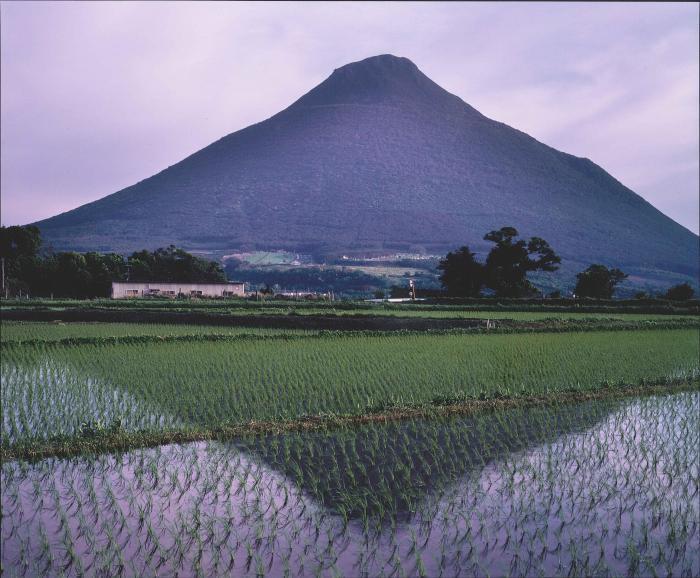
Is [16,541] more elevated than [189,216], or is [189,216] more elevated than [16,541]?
[189,216]

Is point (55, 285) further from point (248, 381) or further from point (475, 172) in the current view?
point (475, 172)

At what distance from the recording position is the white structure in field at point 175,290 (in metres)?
41.2

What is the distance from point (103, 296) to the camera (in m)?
41.2

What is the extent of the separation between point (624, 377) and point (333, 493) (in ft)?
22.8

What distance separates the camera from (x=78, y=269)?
4116cm

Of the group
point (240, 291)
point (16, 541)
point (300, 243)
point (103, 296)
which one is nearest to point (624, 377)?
point (16, 541)

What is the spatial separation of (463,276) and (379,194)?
358ft

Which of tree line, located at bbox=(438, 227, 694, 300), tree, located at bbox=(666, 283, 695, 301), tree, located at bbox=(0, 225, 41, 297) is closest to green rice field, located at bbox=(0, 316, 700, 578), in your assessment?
tree, located at bbox=(666, 283, 695, 301)

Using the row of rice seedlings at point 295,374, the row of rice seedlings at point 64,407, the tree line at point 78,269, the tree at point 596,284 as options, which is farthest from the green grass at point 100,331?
the tree at point 596,284

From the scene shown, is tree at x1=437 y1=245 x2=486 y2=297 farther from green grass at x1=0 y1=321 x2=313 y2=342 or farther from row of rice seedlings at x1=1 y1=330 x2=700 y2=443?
row of rice seedlings at x1=1 y1=330 x2=700 y2=443

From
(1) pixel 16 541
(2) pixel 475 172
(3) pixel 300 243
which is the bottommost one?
(1) pixel 16 541

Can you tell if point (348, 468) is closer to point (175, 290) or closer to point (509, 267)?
point (509, 267)

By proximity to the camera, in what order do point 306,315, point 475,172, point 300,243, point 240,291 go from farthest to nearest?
point 475,172 < point 300,243 < point 240,291 < point 306,315

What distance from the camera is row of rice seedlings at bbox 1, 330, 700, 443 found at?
838 cm
